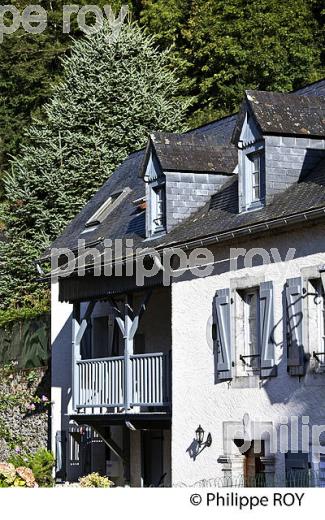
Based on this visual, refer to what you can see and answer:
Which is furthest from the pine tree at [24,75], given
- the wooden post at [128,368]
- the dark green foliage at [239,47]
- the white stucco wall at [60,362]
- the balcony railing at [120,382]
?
the wooden post at [128,368]

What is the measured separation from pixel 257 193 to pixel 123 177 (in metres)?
9.41

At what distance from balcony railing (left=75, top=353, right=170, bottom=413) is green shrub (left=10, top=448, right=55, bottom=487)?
5.18 feet

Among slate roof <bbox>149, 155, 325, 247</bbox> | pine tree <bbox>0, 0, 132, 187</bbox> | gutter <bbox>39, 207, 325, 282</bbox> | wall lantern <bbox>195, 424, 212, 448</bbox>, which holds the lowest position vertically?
wall lantern <bbox>195, 424, 212, 448</bbox>

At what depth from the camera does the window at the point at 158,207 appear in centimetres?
2353

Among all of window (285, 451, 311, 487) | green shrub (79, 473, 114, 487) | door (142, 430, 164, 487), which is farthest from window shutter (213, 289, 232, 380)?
door (142, 430, 164, 487)

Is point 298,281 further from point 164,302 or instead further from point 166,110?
point 166,110

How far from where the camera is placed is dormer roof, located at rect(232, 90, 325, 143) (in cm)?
2030

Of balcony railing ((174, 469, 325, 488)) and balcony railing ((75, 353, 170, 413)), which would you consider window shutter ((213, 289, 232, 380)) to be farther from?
balcony railing ((75, 353, 170, 413))

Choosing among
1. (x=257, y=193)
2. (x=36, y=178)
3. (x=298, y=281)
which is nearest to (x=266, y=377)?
(x=298, y=281)

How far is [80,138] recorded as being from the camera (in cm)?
3997

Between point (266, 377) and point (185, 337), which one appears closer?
point (266, 377)

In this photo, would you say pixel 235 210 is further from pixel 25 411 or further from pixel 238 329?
pixel 25 411

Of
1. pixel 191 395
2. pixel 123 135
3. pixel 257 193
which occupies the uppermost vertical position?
pixel 123 135

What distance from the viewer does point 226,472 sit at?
20.5m
